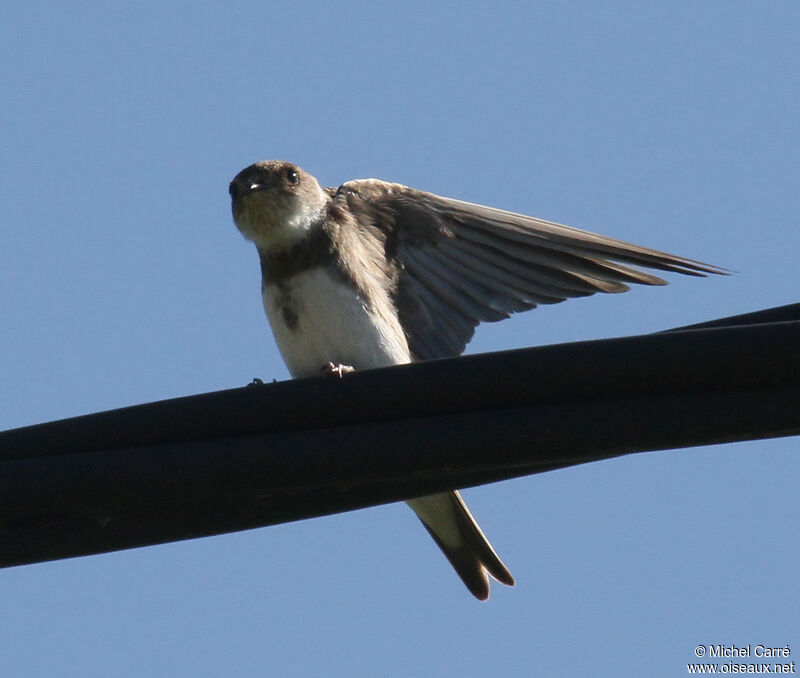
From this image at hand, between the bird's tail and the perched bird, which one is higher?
the perched bird

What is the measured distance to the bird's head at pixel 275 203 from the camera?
5.76 meters

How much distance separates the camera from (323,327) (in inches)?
212

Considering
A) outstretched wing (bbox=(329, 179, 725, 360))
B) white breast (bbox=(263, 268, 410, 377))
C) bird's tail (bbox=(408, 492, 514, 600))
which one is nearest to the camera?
white breast (bbox=(263, 268, 410, 377))

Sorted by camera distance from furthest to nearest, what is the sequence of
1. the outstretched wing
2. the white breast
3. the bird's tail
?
the outstretched wing, the bird's tail, the white breast

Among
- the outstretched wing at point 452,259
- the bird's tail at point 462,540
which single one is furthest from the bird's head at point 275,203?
the bird's tail at point 462,540

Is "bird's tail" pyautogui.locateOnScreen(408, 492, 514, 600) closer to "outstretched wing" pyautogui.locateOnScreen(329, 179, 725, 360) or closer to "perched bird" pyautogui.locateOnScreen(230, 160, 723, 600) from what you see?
"perched bird" pyautogui.locateOnScreen(230, 160, 723, 600)

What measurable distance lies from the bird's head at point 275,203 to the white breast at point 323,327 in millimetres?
290

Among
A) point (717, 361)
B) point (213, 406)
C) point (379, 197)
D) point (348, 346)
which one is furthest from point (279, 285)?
point (717, 361)

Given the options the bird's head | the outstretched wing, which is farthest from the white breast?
the outstretched wing

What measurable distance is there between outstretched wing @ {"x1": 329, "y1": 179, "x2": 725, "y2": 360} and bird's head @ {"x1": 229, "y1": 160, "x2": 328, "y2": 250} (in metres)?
0.15

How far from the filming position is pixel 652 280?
5160 millimetres

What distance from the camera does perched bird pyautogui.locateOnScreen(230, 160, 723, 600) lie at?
17.8 ft

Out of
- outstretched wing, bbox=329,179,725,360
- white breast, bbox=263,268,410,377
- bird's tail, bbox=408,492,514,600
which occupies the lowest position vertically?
bird's tail, bbox=408,492,514,600

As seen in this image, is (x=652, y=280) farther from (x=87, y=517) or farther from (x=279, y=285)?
(x=87, y=517)
